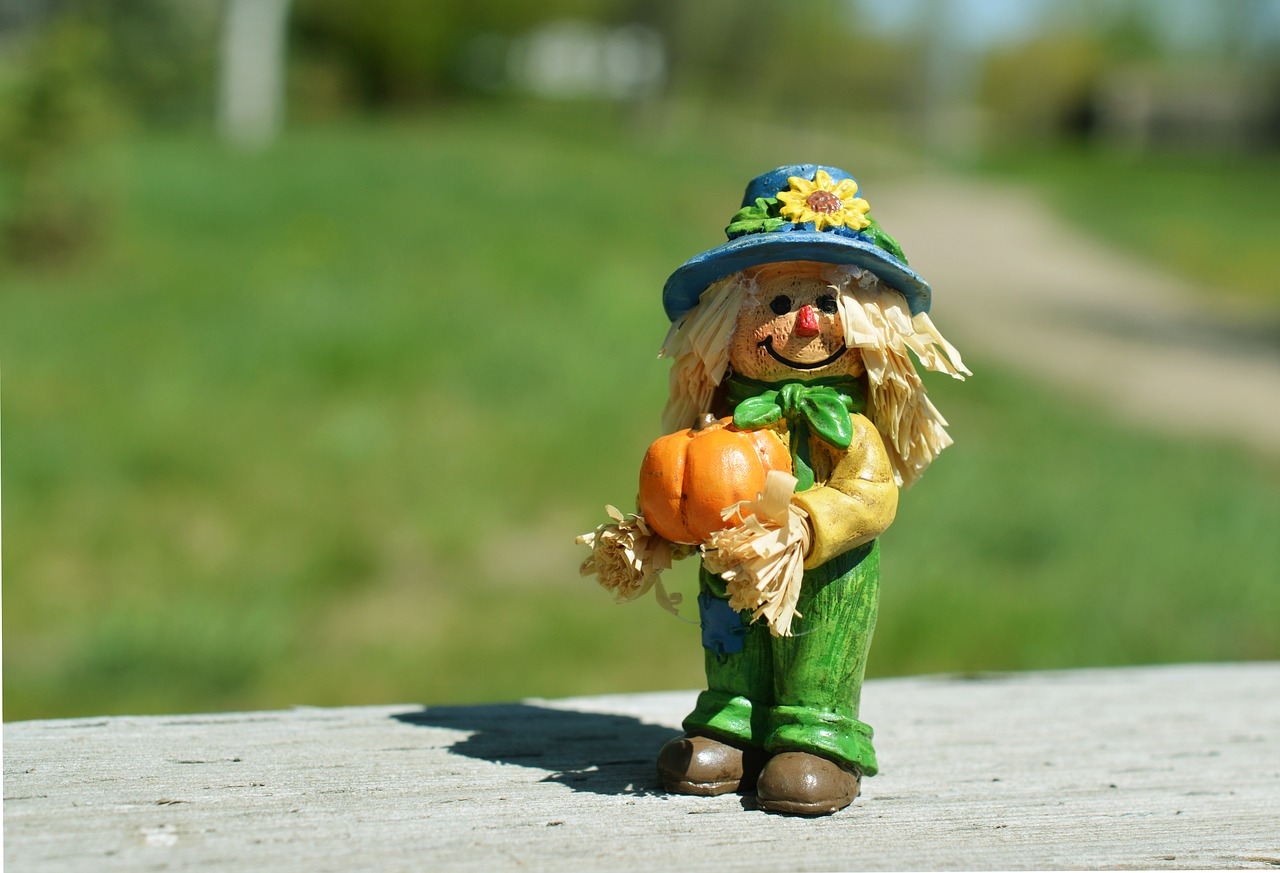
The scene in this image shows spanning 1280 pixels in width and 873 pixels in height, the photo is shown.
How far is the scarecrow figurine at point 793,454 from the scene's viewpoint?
1855mm

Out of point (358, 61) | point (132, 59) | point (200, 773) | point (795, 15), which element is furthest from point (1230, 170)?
point (200, 773)

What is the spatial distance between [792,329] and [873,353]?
0.40 feet

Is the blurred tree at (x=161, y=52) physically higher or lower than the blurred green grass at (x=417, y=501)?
higher

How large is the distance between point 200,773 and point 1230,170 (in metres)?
26.2

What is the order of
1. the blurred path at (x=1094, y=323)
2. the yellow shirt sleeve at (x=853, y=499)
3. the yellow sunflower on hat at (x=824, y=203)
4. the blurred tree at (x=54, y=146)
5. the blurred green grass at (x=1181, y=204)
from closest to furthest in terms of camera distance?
1. the yellow shirt sleeve at (x=853, y=499)
2. the yellow sunflower on hat at (x=824, y=203)
3. the blurred tree at (x=54, y=146)
4. the blurred path at (x=1094, y=323)
5. the blurred green grass at (x=1181, y=204)

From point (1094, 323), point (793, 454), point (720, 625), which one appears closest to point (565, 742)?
point (720, 625)

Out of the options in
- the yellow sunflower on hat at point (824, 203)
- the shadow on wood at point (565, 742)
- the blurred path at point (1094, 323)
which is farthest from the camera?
the blurred path at point (1094, 323)

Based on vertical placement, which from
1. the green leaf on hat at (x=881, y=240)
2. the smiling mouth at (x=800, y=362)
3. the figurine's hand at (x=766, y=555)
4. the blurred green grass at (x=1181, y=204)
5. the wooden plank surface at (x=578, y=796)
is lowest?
the wooden plank surface at (x=578, y=796)

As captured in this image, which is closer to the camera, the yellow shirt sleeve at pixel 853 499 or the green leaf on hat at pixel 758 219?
the yellow shirt sleeve at pixel 853 499

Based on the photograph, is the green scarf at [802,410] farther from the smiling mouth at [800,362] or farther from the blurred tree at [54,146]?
the blurred tree at [54,146]

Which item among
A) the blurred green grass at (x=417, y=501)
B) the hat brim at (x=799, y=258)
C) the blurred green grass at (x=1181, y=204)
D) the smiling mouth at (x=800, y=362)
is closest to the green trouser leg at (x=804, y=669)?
the smiling mouth at (x=800, y=362)

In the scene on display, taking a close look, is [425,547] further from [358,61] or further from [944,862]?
[358,61]

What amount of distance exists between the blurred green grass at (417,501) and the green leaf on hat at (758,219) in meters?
2.92

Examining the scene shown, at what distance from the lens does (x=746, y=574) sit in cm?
174
